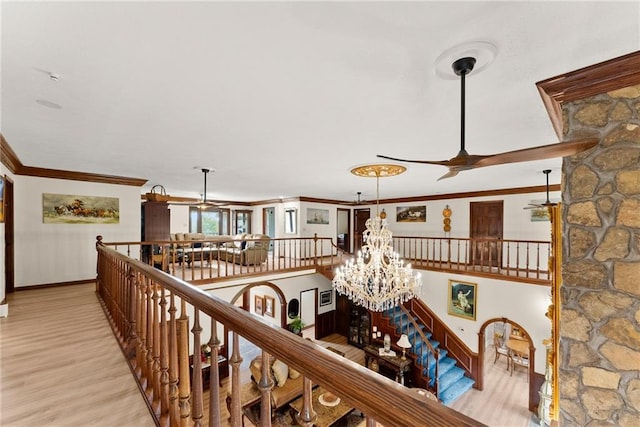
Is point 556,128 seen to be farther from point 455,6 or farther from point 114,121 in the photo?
point 114,121

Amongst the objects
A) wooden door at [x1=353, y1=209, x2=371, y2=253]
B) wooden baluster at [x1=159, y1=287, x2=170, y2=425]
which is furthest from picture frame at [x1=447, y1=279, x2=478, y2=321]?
wooden baluster at [x1=159, y1=287, x2=170, y2=425]

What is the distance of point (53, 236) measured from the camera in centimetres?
509

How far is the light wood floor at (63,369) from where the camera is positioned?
164 centimetres

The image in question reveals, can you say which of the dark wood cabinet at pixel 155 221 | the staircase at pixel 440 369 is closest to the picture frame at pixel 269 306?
the staircase at pixel 440 369

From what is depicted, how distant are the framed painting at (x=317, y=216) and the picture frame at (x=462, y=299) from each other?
4600 mm

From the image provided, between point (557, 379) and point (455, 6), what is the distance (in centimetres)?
265

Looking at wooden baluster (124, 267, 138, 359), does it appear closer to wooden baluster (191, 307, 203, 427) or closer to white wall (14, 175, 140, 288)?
wooden baluster (191, 307, 203, 427)

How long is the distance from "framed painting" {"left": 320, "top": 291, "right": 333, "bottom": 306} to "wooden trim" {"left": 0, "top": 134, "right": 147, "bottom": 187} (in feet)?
19.4

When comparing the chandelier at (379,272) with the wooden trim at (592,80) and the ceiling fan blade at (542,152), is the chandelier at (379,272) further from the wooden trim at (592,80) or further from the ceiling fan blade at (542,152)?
the ceiling fan blade at (542,152)

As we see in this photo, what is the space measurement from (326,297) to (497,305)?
4.78 metres

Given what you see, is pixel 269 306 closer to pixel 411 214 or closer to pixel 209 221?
pixel 209 221

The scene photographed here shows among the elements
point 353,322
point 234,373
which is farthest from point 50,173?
point 353,322

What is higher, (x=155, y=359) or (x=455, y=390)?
(x=155, y=359)

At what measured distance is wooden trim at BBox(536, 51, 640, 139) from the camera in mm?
1667
